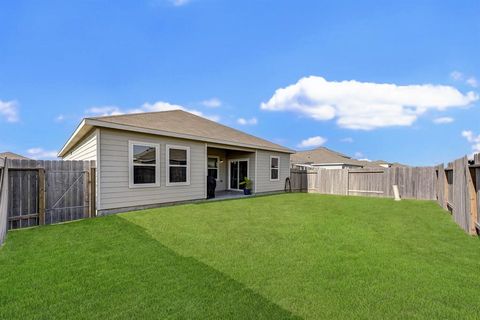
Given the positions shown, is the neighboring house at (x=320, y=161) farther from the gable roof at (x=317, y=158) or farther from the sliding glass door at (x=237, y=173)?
the sliding glass door at (x=237, y=173)

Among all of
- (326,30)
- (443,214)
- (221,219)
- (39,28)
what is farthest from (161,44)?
(443,214)

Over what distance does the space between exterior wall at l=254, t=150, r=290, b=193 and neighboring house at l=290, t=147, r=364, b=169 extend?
9778mm

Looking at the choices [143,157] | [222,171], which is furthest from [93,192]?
[222,171]

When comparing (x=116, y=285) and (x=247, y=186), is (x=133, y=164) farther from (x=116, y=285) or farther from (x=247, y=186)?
(x=247, y=186)

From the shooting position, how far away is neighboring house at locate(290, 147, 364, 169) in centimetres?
2697

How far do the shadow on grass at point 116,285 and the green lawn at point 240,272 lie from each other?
0.04 ft

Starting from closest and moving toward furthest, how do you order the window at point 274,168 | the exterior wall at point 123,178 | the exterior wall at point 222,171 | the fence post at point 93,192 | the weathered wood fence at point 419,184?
the weathered wood fence at point 419,184, the fence post at point 93,192, the exterior wall at point 123,178, the exterior wall at point 222,171, the window at point 274,168

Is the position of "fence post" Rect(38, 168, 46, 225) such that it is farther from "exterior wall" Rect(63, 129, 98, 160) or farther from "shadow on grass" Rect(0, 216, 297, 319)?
"shadow on grass" Rect(0, 216, 297, 319)

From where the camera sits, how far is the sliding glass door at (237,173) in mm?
14308

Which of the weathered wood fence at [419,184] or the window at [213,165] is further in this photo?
the window at [213,165]

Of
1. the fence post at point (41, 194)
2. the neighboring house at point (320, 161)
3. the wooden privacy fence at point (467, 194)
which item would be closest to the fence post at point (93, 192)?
the fence post at point (41, 194)

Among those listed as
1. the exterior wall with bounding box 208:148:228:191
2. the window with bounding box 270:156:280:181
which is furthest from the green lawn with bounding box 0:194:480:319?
the window with bounding box 270:156:280:181

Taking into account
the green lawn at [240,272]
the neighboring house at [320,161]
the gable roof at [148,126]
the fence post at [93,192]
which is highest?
the gable roof at [148,126]

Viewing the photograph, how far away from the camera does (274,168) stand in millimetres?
15242
